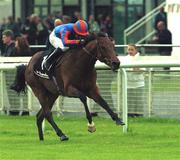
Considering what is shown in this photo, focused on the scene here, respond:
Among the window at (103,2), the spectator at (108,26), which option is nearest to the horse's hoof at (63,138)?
the spectator at (108,26)

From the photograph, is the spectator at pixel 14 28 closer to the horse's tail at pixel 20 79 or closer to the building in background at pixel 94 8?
the building in background at pixel 94 8

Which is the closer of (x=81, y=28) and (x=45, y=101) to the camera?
(x=81, y=28)

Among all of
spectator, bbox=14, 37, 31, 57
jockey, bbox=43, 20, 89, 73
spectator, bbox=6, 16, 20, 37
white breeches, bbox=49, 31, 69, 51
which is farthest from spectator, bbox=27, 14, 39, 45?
jockey, bbox=43, 20, 89, 73

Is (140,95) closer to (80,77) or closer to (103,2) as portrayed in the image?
(80,77)

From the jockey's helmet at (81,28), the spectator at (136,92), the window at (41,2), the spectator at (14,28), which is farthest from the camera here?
the window at (41,2)

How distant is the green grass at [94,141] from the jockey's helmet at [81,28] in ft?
5.11

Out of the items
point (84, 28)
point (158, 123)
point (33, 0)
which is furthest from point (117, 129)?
point (33, 0)

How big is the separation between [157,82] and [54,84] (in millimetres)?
2870

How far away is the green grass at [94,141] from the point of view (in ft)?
40.0

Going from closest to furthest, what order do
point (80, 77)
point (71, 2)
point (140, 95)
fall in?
point (80, 77), point (140, 95), point (71, 2)

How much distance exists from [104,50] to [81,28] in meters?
0.73

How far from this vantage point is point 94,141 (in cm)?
1410

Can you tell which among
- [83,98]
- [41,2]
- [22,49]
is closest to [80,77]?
[83,98]

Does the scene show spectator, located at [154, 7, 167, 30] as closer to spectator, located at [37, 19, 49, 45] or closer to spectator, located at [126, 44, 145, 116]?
spectator, located at [37, 19, 49, 45]
